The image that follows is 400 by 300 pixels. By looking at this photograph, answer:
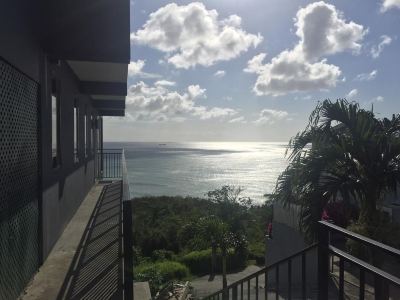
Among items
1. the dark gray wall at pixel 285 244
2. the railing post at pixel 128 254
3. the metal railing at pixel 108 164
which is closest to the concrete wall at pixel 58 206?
the railing post at pixel 128 254

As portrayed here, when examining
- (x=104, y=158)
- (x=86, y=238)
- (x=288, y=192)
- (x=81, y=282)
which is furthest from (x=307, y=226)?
(x=104, y=158)

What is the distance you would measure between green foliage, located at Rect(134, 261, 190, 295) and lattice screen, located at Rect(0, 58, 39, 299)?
15.0 m

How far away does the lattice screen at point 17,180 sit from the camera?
3.56 metres

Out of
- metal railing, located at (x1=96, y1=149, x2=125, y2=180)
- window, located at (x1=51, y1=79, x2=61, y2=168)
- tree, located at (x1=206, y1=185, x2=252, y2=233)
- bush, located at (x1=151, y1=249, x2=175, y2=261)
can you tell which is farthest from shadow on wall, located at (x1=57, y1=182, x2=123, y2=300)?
bush, located at (x1=151, y1=249, x2=175, y2=261)

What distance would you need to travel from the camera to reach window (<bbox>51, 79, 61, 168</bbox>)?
6025 mm

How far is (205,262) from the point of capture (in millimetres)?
26984

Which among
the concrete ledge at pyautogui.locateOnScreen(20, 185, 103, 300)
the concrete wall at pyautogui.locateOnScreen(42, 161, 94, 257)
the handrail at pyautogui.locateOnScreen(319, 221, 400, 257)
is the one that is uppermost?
the handrail at pyautogui.locateOnScreen(319, 221, 400, 257)

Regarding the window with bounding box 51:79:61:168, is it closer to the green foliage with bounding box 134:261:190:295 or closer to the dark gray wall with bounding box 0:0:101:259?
the dark gray wall with bounding box 0:0:101:259

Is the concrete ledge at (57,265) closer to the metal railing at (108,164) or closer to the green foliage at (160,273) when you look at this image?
the metal railing at (108,164)

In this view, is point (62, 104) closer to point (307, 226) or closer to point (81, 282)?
point (81, 282)

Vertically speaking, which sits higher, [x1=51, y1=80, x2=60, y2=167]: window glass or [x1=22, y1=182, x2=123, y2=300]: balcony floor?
[x1=51, y1=80, x2=60, y2=167]: window glass

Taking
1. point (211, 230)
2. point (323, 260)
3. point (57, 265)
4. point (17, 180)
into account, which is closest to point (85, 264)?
point (57, 265)

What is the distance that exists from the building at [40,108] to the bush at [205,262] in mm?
19920

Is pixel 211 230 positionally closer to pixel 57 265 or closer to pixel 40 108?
pixel 57 265
